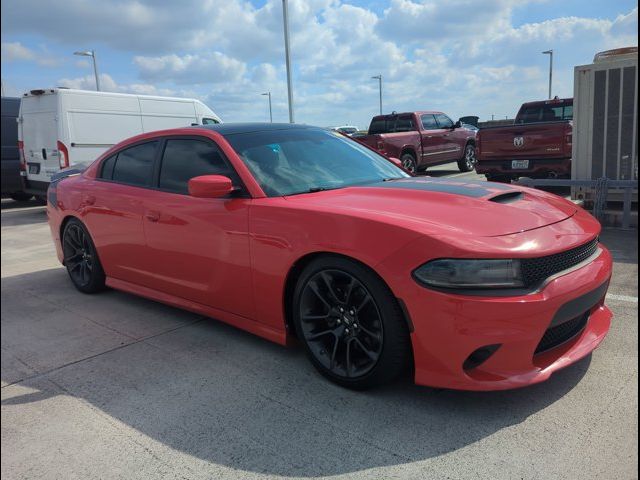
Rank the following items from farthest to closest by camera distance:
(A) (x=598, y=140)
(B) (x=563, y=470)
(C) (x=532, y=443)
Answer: (A) (x=598, y=140) → (C) (x=532, y=443) → (B) (x=563, y=470)

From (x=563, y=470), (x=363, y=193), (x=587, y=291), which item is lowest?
(x=563, y=470)

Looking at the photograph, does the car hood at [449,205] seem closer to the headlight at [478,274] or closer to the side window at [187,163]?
the headlight at [478,274]

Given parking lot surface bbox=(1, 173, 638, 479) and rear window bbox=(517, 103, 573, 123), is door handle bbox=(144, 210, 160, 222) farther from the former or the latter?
rear window bbox=(517, 103, 573, 123)

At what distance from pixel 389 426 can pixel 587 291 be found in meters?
1.19

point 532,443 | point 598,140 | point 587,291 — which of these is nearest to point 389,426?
point 532,443

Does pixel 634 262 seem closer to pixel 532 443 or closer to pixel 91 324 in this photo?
pixel 532 443

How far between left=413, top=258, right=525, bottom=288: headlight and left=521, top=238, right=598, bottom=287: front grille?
0.05 m

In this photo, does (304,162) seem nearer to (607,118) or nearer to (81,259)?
(81,259)

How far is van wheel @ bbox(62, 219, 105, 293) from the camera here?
15.9ft

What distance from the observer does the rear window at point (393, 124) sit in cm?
1447

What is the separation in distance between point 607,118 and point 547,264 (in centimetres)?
588

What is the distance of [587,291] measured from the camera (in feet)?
8.61

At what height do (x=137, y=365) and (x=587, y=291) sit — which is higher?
(x=587, y=291)

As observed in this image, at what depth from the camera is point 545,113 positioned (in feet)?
40.1
